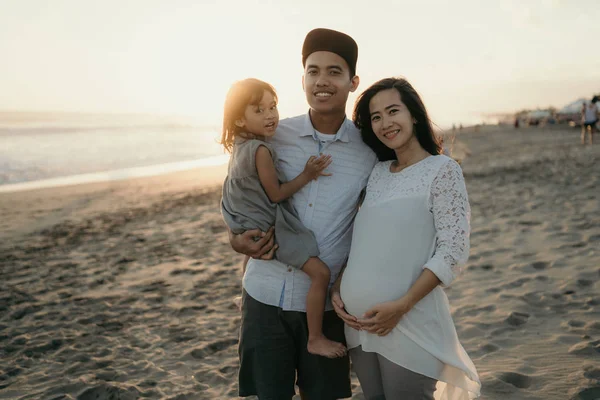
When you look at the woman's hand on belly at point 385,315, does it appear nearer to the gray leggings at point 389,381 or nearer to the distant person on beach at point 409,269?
the distant person on beach at point 409,269

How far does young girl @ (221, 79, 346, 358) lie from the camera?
8.30ft

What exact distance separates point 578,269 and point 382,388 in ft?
13.0

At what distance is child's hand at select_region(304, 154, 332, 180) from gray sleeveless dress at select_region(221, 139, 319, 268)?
7.8 inches

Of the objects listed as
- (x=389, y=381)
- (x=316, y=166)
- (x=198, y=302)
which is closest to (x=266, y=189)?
(x=316, y=166)

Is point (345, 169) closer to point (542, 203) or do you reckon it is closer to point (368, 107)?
point (368, 107)

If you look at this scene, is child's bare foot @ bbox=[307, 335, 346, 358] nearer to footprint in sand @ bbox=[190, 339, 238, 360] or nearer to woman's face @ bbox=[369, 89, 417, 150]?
woman's face @ bbox=[369, 89, 417, 150]

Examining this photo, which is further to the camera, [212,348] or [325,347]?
[212,348]

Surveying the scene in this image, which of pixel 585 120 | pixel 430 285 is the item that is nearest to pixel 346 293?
pixel 430 285

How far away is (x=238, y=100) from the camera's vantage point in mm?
2887

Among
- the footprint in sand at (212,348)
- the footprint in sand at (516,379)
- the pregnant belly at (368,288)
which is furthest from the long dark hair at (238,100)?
the footprint in sand at (516,379)

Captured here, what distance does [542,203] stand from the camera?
8.49 m

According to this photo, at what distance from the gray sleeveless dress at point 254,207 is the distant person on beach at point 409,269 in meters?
0.36

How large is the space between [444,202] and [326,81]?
0.97 m

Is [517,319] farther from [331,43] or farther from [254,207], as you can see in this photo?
[331,43]
